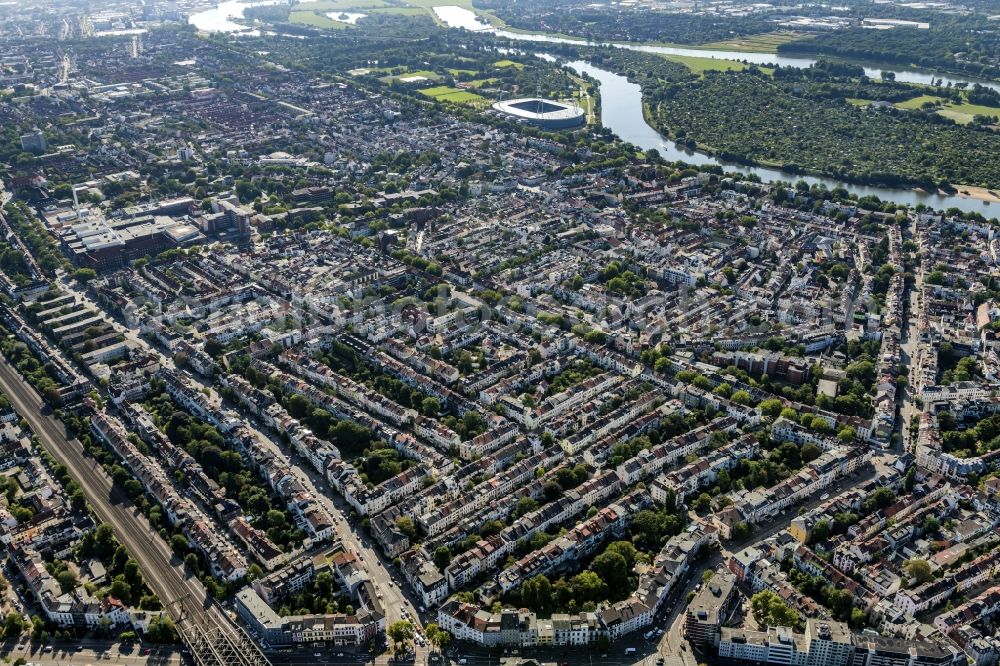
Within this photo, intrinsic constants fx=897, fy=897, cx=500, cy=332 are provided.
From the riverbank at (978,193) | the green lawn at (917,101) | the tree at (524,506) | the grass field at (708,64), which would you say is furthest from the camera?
the grass field at (708,64)

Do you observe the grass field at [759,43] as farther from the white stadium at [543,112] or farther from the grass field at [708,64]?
the white stadium at [543,112]

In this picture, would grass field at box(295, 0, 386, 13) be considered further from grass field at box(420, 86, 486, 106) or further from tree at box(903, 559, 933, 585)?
tree at box(903, 559, 933, 585)

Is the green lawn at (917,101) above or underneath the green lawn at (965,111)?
above

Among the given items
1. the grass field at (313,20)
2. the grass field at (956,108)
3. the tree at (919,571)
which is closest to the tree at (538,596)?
the tree at (919,571)

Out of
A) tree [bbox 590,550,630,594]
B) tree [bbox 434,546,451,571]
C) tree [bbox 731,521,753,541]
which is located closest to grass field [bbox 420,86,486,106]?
tree [bbox 731,521,753,541]

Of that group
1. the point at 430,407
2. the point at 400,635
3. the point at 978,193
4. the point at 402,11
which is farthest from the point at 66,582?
the point at 402,11

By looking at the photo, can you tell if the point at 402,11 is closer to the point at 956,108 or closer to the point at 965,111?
the point at 956,108
